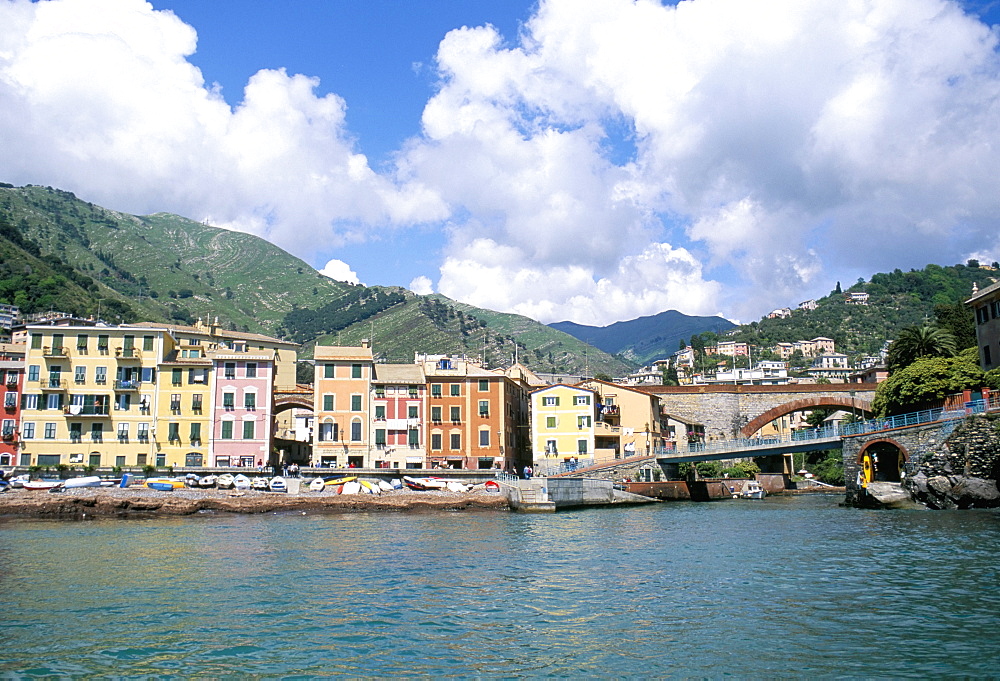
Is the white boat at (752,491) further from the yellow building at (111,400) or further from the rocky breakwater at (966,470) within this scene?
the yellow building at (111,400)

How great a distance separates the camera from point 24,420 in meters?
59.5

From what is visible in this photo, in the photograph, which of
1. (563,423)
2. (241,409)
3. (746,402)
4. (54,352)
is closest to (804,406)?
(746,402)

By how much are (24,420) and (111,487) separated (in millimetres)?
13443

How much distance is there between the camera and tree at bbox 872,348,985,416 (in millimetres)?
48938

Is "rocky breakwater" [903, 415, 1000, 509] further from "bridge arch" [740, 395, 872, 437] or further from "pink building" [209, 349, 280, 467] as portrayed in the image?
"pink building" [209, 349, 280, 467]

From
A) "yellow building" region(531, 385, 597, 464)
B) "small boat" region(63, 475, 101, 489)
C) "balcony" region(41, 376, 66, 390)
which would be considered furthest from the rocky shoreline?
"yellow building" region(531, 385, 597, 464)

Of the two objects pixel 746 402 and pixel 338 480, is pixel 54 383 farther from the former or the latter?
pixel 746 402

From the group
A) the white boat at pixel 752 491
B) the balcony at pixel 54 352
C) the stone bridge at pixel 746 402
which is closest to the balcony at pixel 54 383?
the balcony at pixel 54 352

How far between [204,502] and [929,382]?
47.2 m

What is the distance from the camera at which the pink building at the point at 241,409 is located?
61.5m

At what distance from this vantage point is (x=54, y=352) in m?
60.7

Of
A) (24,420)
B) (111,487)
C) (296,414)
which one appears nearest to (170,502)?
(111,487)

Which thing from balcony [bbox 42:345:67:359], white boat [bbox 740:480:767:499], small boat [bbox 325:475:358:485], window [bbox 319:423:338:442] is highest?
balcony [bbox 42:345:67:359]

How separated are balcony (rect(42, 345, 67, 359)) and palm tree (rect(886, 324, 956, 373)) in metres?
66.6
